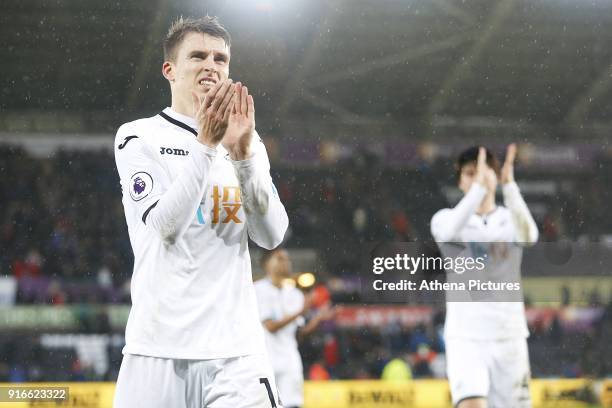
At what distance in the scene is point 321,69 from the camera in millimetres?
11562

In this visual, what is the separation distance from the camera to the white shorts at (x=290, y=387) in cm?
552

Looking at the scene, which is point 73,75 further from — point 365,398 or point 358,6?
point 365,398

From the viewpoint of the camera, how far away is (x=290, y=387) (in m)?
5.55

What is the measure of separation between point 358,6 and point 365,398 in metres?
4.80

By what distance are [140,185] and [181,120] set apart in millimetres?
261

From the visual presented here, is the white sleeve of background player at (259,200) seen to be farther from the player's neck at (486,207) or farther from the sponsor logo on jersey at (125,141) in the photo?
the player's neck at (486,207)

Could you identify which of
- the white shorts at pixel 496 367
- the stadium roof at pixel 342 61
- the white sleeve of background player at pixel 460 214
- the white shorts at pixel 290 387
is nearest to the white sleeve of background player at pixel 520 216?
the white sleeve of background player at pixel 460 214

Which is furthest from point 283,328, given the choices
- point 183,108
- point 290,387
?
point 183,108

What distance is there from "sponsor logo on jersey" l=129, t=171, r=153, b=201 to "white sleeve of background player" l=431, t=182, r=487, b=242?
2440 millimetres

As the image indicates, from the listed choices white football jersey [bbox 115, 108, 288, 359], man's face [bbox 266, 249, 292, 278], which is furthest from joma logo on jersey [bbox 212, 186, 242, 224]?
man's face [bbox 266, 249, 292, 278]

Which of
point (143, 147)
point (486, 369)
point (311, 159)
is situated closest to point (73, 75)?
point (311, 159)

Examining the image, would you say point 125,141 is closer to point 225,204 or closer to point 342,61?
point 225,204

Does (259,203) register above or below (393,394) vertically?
above

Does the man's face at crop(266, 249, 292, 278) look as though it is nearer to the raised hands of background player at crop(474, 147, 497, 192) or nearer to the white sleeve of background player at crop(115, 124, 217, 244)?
the raised hands of background player at crop(474, 147, 497, 192)
